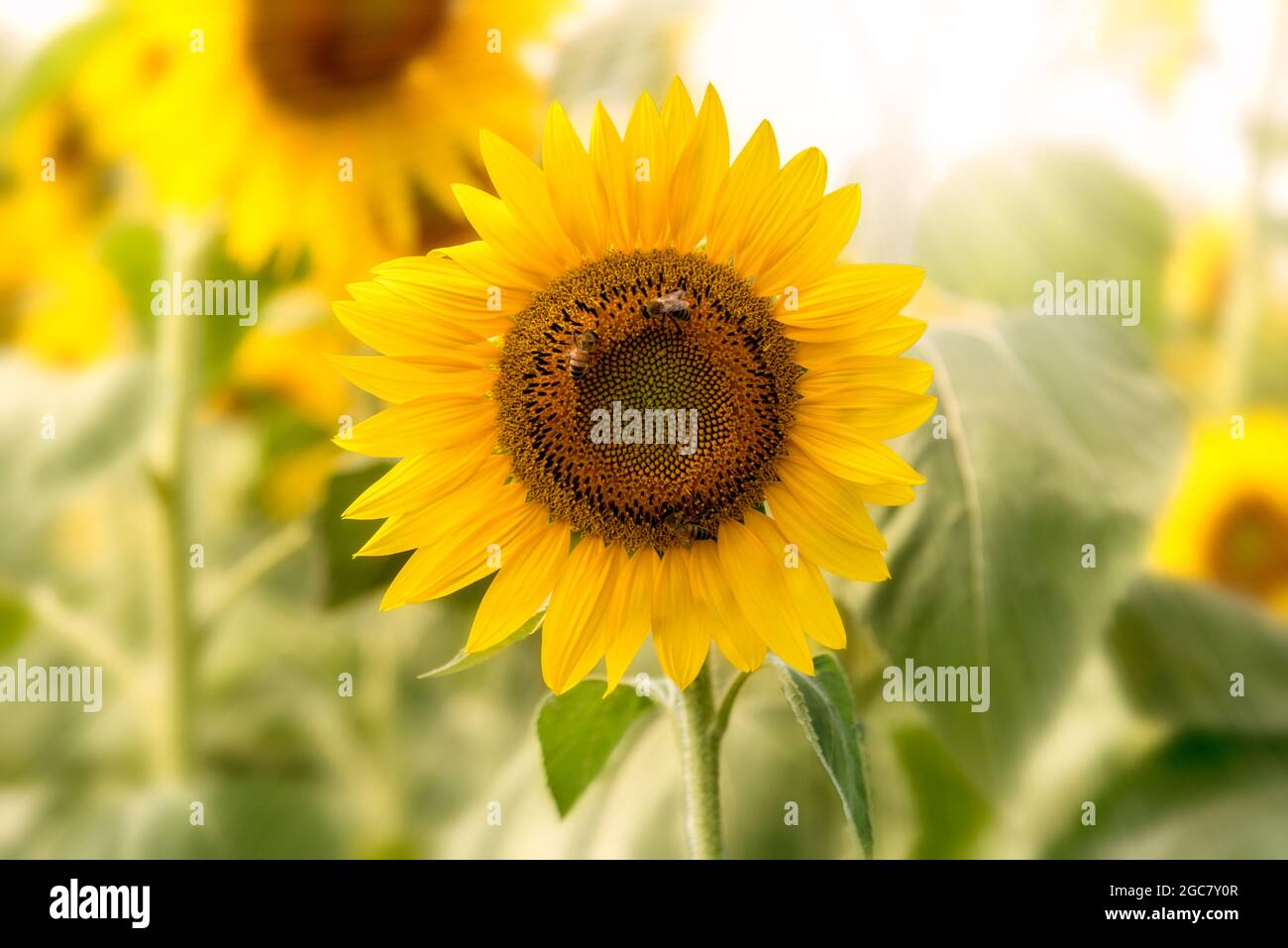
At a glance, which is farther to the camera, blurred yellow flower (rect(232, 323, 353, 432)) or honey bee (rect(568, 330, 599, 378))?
blurred yellow flower (rect(232, 323, 353, 432))

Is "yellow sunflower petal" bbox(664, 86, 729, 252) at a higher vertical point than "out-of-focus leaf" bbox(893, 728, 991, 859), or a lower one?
higher

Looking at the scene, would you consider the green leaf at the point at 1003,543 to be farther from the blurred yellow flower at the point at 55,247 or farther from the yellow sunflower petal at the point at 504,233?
the blurred yellow flower at the point at 55,247

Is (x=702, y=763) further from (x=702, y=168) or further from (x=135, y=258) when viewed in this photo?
(x=135, y=258)

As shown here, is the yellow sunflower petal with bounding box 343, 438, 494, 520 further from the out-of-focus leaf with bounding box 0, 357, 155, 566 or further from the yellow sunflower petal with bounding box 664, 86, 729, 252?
the out-of-focus leaf with bounding box 0, 357, 155, 566

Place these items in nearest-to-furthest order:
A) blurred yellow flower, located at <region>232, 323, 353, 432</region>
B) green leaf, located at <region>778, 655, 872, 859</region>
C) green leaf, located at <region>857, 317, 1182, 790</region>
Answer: green leaf, located at <region>778, 655, 872, 859</region>
green leaf, located at <region>857, 317, 1182, 790</region>
blurred yellow flower, located at <region>232, 323, 353, 432</region>

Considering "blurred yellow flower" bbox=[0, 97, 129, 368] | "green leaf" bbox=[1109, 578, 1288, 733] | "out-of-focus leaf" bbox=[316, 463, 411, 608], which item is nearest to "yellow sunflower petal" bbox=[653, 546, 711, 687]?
"out-of-focus leaf" bbox=[316, 463, 411, 608]

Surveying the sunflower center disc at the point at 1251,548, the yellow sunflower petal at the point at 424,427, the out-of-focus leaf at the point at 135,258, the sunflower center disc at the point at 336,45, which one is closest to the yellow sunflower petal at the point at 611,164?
the yellow sunflower petal at the point at 424,427

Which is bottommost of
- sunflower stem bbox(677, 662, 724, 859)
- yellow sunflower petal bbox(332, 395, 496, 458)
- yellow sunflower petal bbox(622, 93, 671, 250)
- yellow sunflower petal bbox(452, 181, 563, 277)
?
sunflower stem bbox(677, 662, 724, 859)

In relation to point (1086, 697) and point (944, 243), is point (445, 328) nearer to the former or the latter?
point (944, 243)
